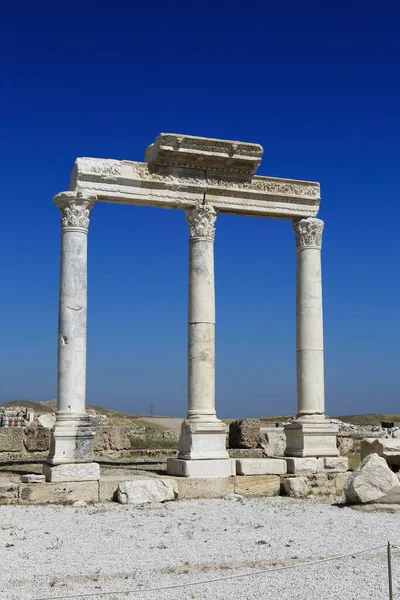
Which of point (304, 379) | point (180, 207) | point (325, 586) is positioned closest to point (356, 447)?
point (304, 379)

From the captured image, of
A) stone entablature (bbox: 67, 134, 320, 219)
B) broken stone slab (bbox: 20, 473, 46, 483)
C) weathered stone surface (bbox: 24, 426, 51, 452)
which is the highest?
stone entablature (bbox: 67, 134, 320, 219)

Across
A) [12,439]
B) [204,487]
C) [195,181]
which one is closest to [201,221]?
→ [195,181]

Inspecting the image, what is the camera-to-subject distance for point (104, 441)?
2514 centimetres

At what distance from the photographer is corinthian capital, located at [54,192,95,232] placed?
54.5 feet

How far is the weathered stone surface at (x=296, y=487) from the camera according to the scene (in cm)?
1627

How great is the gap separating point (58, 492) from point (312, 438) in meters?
6.39

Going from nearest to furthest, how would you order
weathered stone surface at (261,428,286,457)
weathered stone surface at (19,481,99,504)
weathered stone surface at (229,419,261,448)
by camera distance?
weathered stone surface at (19,481,99,504), weathered stone surface at (229,419,261,448), weathered stone surface at (261,428,286,457)

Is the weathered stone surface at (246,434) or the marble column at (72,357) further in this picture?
the weathered stone surface at (246,434)

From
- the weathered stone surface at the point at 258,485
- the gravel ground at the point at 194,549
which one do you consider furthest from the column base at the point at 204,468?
the gravel ground at the point at 194,549

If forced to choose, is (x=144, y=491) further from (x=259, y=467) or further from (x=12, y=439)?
(x=12, y=439)

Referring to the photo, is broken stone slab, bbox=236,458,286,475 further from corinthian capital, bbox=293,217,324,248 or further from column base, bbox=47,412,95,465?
corinthian capital, bbox=293,217,324,248

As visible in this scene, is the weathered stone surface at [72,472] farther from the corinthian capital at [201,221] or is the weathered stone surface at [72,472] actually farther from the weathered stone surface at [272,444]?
the weathered stone surface at [272,444]

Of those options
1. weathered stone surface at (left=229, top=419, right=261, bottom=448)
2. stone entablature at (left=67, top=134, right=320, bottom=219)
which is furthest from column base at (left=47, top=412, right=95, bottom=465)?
weathered stone surface at (left=229, top=419, right=261, bottom=448)

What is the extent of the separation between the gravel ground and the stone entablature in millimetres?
7041
